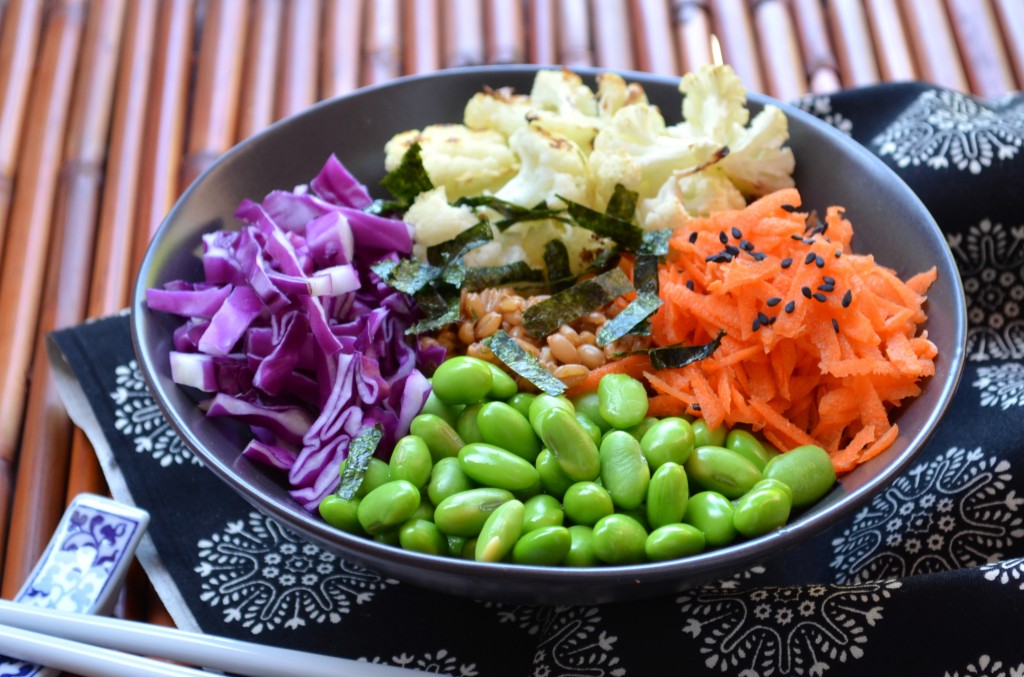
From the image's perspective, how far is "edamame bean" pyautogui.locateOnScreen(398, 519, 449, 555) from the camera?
1888 millimetres

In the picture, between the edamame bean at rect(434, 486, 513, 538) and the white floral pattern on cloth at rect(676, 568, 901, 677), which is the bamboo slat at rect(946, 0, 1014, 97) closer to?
the white floral pattern on cloth at rect(676, 568, 901, 677)

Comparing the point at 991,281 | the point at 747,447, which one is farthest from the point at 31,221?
the point at 991,281

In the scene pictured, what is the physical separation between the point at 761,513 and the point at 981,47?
2.58 meters

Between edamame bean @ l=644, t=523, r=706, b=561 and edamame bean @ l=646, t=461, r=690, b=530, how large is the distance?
Result: 6 cm

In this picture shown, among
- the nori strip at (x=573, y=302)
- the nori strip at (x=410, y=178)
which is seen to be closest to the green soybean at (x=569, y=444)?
the nori strip at (x=573, y=302)

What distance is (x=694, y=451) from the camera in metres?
2.05

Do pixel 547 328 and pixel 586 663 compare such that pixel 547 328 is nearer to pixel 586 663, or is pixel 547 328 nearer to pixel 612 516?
pixel 612 516

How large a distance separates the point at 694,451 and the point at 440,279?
0.79 meters

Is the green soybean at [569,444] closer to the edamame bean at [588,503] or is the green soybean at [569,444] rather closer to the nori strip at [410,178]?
the edamame bean at [588,503]

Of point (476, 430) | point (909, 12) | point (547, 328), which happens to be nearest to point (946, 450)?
point (547, 328)

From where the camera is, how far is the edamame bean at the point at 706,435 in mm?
2133

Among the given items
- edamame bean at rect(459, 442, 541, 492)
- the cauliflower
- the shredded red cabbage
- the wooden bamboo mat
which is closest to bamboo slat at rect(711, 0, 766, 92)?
the wooden bamboo mat

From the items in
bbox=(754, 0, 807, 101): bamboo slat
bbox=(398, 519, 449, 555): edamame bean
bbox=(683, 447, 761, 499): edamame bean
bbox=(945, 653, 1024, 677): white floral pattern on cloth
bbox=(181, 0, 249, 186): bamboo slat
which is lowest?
bbox=(945, 653, 1024, 677): white floral pattern on cloth

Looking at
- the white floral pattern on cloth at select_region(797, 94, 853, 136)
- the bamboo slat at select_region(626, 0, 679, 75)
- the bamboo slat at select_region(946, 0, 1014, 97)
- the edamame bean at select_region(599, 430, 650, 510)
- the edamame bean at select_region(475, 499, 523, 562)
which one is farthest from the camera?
the bamboo slat at select_region(626, 0, 679, 75)
